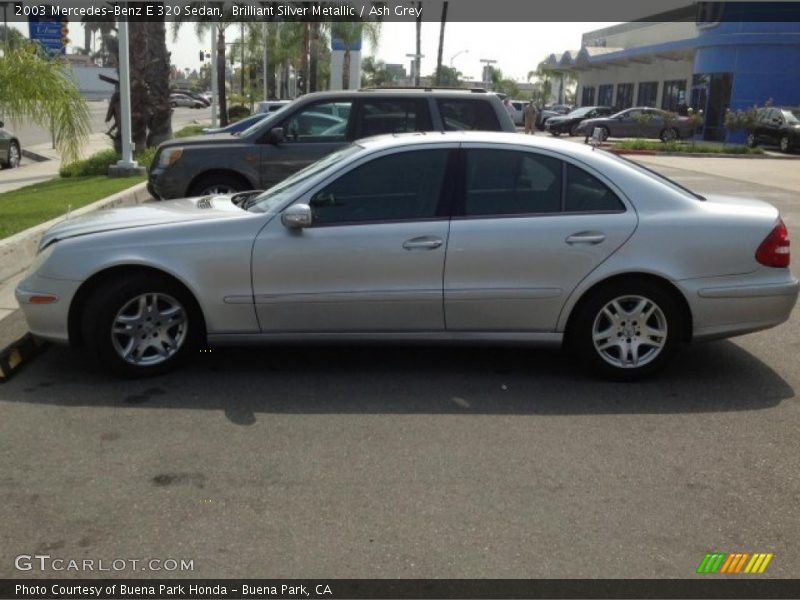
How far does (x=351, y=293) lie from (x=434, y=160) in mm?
1029

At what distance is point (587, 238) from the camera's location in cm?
540

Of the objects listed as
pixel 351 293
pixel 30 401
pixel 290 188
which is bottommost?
pixel 30 401

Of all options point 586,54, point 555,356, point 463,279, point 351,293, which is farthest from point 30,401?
point 586,54

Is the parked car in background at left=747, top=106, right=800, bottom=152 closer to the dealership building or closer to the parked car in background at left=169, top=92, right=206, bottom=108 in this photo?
the dealership building

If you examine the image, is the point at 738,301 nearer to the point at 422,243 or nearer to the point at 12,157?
the point at 422,243

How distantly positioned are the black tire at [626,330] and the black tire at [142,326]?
2438 mm

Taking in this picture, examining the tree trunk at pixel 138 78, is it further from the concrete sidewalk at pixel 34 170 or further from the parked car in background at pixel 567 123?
the parked car in background at pixel 567 123

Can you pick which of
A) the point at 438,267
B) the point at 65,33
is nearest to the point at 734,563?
the point at 438,267

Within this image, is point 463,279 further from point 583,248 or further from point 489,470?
point 489,470

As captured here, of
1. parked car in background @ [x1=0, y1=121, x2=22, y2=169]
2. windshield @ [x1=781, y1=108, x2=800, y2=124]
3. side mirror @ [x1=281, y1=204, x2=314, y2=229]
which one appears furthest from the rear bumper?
windshield @ [x1=781, y1=108, x2=800, y2=124]

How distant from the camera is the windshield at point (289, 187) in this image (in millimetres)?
5625

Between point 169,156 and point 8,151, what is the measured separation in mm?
11060

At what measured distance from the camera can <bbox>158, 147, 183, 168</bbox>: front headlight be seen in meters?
10.5

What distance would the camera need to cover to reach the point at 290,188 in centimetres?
576
